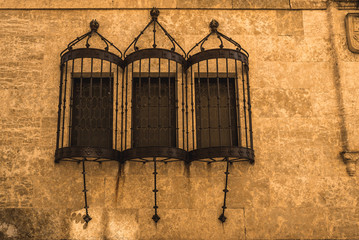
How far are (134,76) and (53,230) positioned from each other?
2326 mm

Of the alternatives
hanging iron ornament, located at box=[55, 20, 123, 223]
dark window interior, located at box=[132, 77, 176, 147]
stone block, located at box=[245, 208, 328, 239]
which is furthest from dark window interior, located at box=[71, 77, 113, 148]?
stone block, located at box=[245, 208, 328, 239]

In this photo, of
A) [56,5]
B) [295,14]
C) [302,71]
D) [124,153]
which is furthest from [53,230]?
[295,14]

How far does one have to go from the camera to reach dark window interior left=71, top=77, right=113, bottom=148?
5465 mm

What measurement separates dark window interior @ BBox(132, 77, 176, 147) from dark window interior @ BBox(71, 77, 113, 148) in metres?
0.37

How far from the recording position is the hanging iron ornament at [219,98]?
534 cm

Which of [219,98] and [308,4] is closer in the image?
[219,98]

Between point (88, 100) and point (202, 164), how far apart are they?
185 centimetres

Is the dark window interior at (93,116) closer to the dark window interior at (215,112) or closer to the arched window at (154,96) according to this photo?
the arched window at (154,96)

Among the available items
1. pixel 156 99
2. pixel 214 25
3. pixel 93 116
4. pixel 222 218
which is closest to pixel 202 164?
pixel 222 218

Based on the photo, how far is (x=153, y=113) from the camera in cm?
561

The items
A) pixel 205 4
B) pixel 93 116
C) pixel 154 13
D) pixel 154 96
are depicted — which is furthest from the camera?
pixel 205 4

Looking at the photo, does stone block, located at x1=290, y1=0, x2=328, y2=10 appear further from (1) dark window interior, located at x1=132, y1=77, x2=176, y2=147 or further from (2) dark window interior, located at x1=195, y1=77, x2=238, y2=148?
(1) dark window interior, located at x1=132, y1=77, x2=176, y2=147

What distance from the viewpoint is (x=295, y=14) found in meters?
5.93

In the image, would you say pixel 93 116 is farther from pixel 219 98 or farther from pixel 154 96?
pixel 219 98
